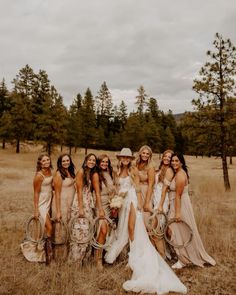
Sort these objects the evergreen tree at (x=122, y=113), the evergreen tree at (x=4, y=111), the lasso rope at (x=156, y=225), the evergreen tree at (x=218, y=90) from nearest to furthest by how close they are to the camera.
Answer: the lasso rope at (x=156, y=225) < the evergreen tree at (x=218, y=90) < the evergreen tree at (x=4, y=111) < the evergreen tree at (x=122, y=113)

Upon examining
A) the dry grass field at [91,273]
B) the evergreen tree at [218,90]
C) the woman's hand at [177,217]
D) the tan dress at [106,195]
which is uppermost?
the evergreen tree at [218,90]

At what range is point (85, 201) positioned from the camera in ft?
21.8

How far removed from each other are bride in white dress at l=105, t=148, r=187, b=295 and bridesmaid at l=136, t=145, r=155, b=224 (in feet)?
0.55

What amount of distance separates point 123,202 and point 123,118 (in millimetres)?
64658

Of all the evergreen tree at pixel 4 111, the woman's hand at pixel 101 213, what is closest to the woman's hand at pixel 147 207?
the woman's hand at pixel 101 213

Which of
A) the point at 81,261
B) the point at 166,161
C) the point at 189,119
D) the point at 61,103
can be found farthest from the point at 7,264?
the point at 61,103

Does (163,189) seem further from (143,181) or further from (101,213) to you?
(101,213)

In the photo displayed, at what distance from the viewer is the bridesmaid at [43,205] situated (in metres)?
6.52

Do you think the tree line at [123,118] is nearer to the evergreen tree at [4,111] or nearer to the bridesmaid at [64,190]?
the evergreen tree at [4,111]

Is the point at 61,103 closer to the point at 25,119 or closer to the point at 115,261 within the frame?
the point at 25,119

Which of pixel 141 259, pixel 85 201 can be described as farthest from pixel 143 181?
pixel 141 259

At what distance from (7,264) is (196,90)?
47.2ft

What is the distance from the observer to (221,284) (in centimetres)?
576

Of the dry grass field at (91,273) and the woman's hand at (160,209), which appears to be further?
the woman's hand at (160,209)
